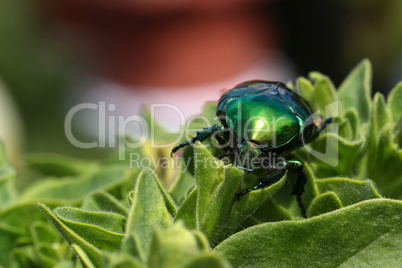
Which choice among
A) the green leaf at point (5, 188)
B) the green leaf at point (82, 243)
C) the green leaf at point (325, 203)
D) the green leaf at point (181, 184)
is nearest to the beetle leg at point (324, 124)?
the green leaf at point (325, 203)

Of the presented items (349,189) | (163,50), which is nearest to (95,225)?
(349,189)

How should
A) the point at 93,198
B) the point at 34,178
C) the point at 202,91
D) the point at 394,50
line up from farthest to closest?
the point at 202,91, the point at 394,50, the point at 34,178, the point at 93,198

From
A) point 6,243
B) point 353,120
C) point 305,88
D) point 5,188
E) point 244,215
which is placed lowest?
point 6,243

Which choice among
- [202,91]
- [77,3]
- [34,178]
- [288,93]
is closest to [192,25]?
[202,91]

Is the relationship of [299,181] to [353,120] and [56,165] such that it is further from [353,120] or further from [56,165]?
[56,165]

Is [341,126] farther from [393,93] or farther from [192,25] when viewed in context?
[192,25]

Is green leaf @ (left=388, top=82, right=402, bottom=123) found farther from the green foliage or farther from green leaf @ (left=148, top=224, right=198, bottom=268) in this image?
green leaf @ (left=148, top=224, right=198, bottom=268)
